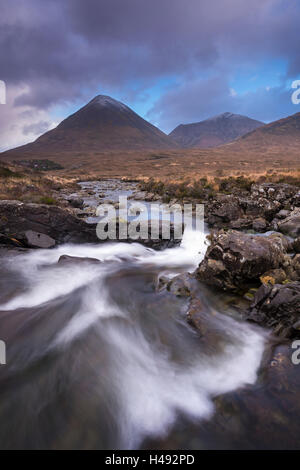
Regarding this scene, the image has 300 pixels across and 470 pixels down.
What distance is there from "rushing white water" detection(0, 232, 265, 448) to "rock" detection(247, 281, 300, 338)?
340 millimetres

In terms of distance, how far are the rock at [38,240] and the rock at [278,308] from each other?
8.19m

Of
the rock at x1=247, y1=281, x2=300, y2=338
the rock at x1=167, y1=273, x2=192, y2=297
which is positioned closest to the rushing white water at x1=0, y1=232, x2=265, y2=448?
the rock at x1=247, y1=281, x2=300, y2=338

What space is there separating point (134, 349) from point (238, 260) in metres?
3.48

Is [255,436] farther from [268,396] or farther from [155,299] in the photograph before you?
[155,299]

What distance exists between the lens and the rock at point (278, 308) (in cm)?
467

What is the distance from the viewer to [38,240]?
9828 millimetres

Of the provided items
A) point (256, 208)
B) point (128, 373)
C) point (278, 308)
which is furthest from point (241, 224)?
point (128, 373)

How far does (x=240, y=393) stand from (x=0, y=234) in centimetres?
975

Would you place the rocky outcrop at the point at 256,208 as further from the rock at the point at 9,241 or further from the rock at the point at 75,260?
the rock at the point at 9,241

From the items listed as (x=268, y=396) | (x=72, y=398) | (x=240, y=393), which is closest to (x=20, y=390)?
(x=72, y=398)

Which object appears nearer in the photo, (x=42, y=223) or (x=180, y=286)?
(x=180, y=286)

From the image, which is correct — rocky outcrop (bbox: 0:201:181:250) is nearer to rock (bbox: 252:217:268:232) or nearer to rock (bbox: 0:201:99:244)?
rock (bbox: 0:201:99:244)

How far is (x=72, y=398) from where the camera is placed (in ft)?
12.2

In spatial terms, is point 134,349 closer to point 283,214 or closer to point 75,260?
point 75,260
